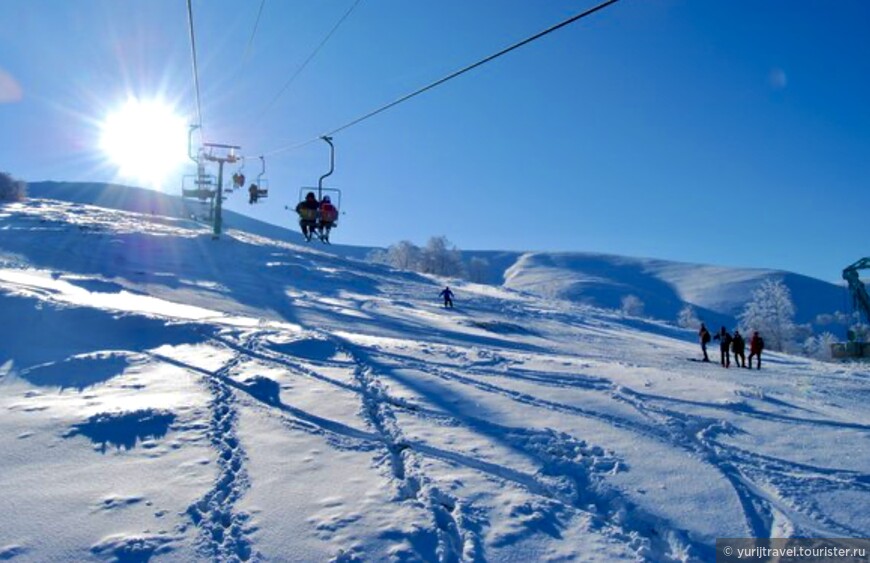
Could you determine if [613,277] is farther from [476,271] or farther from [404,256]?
[404,256]

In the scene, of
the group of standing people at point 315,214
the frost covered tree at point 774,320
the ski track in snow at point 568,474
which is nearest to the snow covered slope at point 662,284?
the frost covered tree at point 774,320

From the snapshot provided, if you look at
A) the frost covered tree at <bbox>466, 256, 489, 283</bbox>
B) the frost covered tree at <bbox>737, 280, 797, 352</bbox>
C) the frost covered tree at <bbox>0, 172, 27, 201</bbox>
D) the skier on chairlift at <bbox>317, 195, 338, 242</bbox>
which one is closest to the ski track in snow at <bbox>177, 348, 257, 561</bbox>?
the skier on chairlift at <bbox>317, 195, 338, 242</bbox>

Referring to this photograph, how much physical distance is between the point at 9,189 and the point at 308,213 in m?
73.7

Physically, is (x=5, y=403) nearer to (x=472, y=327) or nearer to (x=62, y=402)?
(x=62, y=402)

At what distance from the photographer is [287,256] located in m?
49.4

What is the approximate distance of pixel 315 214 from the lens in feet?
62.6

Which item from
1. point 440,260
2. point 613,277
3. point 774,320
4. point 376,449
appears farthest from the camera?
point 613,277

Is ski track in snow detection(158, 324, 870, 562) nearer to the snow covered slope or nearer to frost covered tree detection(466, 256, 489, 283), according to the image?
frost covered tree detection(466, 256, 489, 283)

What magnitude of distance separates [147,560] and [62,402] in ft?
17.6

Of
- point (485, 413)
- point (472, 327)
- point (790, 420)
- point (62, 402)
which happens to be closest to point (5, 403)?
point (62, 402)

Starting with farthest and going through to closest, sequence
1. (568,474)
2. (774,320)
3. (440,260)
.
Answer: (440,260) < (774,320) < (568,474)

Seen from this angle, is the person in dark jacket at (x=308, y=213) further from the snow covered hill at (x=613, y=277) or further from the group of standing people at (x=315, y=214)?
the snow covered hill at (x=613, y=277)

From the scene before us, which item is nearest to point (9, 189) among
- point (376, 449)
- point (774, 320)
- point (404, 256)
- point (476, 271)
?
point (404, 256)

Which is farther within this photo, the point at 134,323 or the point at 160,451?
the point at 134,323
